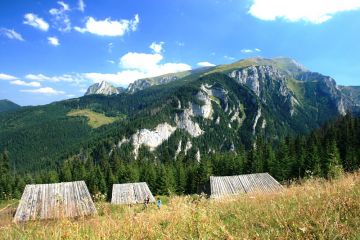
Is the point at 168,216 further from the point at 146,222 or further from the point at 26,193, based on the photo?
the point at 26,193

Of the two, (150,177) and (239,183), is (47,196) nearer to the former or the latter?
(239,183)

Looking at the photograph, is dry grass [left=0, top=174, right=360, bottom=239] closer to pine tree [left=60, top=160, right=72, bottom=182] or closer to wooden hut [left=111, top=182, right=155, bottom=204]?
wooden hut [left=111, top=182, right=155, bottom=204]

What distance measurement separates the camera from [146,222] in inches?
233

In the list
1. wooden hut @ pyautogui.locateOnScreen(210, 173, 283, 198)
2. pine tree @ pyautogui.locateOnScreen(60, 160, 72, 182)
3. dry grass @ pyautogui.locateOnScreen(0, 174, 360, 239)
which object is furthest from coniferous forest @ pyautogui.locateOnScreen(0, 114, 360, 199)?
dry grass @ pyautogui.locateOnScreen(0, 174, 360, 239)

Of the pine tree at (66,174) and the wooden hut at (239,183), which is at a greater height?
the wooden hut at (239,183)

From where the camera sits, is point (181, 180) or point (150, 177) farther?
point (150, 177)

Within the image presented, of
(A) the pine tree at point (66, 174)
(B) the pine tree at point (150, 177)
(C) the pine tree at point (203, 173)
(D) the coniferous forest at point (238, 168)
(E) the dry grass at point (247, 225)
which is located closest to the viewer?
(E) the dry grass at point (247, 225)

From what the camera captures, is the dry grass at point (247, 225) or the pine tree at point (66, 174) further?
the pine tree at point (66, 174)

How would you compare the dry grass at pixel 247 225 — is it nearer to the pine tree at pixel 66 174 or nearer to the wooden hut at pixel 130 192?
the wooden hut at pixel 130 192

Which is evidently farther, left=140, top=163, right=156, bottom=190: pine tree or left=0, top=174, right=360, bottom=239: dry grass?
left=140, top=163, right=156, bottom=190: pine tree

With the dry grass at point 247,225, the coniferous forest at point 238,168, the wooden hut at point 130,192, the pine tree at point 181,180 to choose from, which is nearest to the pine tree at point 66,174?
the coniferous forest at point 238,168

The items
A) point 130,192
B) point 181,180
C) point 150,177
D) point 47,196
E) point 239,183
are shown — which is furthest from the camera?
point 150,177

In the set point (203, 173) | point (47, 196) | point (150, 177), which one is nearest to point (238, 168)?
point (203, 173)

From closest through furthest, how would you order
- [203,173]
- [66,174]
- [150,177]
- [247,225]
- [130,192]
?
[247,225], [130,192], [203,173], [150,177], [66,174]
